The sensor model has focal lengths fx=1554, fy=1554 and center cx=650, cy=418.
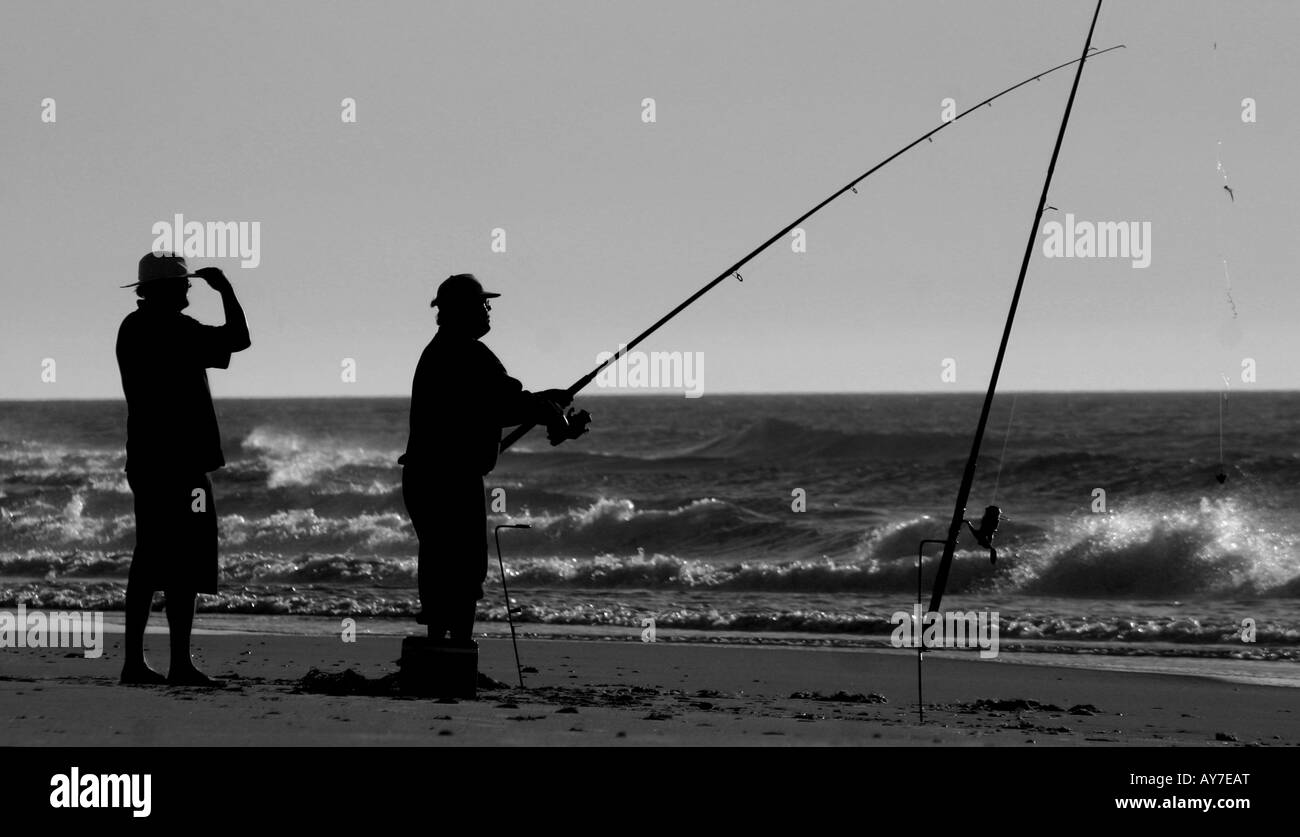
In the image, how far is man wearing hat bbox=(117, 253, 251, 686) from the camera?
5.89 meters

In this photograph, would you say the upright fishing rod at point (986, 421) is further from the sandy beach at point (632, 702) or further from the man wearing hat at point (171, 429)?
the man wearing hat at point (171, 429)

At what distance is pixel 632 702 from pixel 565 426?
1.36 m

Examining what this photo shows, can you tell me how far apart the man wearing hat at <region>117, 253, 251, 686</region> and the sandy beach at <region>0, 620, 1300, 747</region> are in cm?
44

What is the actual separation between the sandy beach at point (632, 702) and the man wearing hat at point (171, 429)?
0.44m

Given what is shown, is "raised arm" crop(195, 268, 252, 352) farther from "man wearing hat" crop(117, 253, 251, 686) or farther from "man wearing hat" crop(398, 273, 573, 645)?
"man wearing hat" crop(398, 273, 573, 645)

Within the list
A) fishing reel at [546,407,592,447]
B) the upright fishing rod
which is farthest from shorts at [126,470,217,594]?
the upright fishing rod

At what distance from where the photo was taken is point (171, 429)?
19.3ft

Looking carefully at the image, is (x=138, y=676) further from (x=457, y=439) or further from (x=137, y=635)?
(x=457, y=439)

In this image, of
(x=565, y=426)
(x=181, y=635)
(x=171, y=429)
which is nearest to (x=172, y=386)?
(x=171, y=429)

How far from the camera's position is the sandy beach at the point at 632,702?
4.67m

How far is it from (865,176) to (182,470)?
10.7 ft

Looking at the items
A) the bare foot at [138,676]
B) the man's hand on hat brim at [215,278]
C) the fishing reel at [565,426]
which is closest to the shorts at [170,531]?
the bare foot at [138,676]
